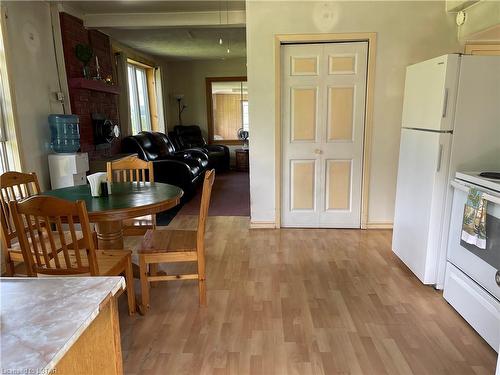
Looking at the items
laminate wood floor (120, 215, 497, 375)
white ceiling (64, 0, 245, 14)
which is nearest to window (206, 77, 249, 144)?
white ceiling (64, 0, 245, 14)

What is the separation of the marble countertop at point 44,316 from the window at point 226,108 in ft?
23.9

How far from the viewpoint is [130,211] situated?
2.02 metres

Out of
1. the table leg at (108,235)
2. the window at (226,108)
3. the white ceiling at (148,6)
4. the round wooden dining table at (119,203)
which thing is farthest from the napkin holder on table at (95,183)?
the window at (226,108)

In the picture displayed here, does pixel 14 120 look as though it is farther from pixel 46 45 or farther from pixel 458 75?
pixel 458 75

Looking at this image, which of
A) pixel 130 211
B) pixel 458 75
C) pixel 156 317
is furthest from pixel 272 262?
pixel 458 75

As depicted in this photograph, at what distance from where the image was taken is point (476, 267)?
201 centimetres

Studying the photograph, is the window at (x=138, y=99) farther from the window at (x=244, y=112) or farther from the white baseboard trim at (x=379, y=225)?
the white baseboard trim at (x=379, y=225)

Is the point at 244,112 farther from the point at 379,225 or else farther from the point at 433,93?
the point at 433,93

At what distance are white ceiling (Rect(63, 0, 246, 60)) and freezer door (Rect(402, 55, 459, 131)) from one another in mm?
2473

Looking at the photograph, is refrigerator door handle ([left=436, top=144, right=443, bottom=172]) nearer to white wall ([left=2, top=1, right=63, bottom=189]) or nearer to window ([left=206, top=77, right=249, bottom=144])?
white wall ([left=2, top=1, right=63, bottom=189])

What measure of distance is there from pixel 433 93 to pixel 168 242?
6.91 feet

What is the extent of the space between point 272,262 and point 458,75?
2.01 m

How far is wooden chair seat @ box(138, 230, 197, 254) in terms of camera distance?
2.23 m

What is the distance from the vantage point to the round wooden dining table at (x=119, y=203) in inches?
78.6
